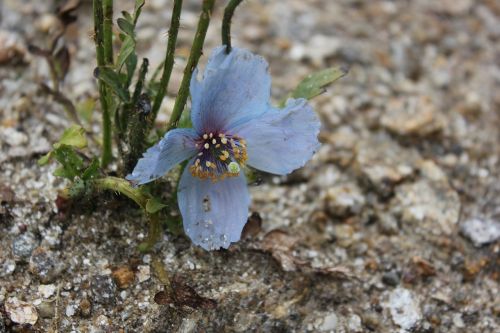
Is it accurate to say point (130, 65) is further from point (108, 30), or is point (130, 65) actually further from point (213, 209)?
point (213, 209)

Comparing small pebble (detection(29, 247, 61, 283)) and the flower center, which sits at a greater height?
the flower center

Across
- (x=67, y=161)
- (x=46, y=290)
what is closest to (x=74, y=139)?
(x=67, y=161)

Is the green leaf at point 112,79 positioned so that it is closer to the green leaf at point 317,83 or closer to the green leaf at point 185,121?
the green leaf at point 185,121

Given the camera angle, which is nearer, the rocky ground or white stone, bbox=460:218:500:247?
the rocky ground

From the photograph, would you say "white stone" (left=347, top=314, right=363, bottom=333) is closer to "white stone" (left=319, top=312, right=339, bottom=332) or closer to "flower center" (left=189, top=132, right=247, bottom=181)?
"white stone" (left=319, top=312, right=339, bottom=332)

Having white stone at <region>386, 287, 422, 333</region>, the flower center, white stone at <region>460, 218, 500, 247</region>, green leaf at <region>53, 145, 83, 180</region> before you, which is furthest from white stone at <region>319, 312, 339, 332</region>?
green leaf at <region>53, 145, 83, 180</region>

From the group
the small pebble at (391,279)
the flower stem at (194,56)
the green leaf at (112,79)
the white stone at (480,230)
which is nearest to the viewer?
the flower stem at (194,56)

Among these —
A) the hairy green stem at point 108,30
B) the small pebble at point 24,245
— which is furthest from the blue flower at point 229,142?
the small pebble at point 24,245
